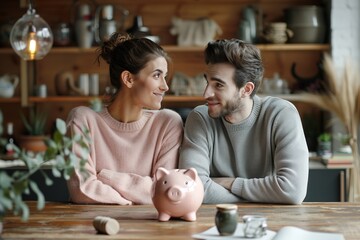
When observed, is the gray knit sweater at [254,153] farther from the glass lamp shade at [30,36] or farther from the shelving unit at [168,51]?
the shelving unit at [168,51]

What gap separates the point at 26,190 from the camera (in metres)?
1.78

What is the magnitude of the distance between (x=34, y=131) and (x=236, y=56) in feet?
9.45

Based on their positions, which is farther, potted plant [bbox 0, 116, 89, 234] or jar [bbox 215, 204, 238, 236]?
jar [bbox 215, 204, 238, 236]

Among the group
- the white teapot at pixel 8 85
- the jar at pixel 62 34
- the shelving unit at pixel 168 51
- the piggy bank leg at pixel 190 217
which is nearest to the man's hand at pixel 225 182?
the piggy bank leg at pixel 190 217

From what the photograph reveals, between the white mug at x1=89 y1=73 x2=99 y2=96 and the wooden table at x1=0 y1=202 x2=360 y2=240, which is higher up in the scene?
the white mug at x1=89 y1=73 x2=99 y2=96

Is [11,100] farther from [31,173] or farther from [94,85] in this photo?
[31,173]

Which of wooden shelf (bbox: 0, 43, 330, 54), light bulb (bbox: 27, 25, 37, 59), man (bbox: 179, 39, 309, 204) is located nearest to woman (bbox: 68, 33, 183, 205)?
man (bbox: 179, 39, 309, 204)

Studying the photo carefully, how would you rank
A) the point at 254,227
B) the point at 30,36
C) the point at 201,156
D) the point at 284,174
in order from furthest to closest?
the point at 30,36 < the point at 201,156 < the point at 284,174 < the point at 254,227

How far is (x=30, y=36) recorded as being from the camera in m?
3.96

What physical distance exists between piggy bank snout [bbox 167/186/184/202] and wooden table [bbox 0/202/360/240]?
0.30ft

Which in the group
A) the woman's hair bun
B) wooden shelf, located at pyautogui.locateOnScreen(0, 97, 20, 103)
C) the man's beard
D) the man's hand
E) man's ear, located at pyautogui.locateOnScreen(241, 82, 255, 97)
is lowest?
wooden shelf, located at pyautogui.locateOnScreen(0, 97, 20, 103)

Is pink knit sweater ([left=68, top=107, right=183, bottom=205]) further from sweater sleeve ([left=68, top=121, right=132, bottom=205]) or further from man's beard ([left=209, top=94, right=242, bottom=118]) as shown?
man's beard ([left=209, top=94, right=242, bottom=118])

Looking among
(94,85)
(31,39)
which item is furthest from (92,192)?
(94,85)

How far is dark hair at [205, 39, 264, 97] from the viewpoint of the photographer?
308 centimetres
